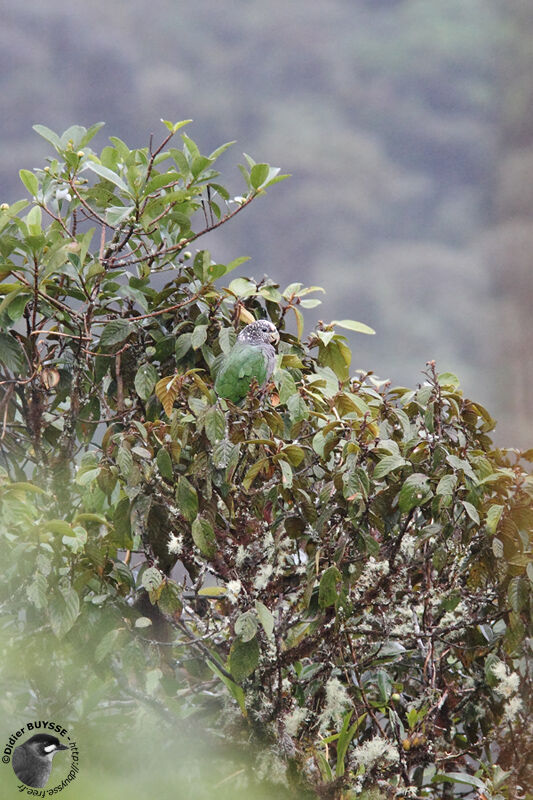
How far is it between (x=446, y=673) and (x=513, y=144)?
69 cm

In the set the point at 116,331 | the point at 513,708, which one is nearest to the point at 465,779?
the point at 513,708

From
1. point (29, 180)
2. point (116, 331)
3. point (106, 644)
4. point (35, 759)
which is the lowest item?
point (35, 759)

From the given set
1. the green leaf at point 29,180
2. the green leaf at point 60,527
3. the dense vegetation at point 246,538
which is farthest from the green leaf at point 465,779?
the green leaf at point 29,180

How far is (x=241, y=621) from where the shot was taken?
741mm

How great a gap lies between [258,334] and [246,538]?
0.24 m

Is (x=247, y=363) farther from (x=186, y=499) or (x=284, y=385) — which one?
(x=186, y=499)

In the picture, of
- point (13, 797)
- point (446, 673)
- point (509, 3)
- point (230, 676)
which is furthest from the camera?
point (509, 3)

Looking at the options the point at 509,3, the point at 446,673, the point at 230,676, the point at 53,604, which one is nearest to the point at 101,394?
the point at 53,604

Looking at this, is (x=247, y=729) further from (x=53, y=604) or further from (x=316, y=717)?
(x=53, y=604)

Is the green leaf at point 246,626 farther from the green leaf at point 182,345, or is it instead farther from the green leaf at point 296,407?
the green leaf at point 182,345

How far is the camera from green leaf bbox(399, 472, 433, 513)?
0.78 meters

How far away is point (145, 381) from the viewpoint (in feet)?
3.04

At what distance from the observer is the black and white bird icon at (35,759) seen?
72 cm

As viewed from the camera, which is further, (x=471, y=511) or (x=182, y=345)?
(x=182, y=345)
